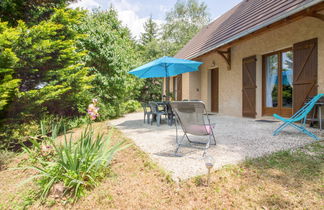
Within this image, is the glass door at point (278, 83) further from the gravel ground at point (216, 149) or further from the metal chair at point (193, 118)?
the metal chair at point (193, 118)

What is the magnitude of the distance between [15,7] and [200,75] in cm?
842

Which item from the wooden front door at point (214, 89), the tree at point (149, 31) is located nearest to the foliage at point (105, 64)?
the wooden front door at point (214, 89)

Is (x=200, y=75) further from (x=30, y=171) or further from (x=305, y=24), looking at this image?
(x=30, y=171)

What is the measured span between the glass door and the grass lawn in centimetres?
379

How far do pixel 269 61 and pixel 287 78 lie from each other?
39.5 inches

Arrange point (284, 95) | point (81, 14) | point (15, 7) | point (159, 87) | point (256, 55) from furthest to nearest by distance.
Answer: point (159, 87), point (256, 55), point (284, 95), point (81, 14), point (15, 7)

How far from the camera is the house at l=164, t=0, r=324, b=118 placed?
4.64m

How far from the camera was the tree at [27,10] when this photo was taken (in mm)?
4590

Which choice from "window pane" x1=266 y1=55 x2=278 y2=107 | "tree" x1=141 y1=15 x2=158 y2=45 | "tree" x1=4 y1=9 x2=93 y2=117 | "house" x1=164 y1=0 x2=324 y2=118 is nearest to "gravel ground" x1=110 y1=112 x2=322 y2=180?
"house" x1=164 y1=0 x2=324 y2=118

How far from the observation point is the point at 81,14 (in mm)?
5387

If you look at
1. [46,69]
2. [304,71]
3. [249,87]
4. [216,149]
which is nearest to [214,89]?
[249,87]

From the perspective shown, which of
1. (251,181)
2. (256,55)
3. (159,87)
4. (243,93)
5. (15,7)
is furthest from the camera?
(159,87)

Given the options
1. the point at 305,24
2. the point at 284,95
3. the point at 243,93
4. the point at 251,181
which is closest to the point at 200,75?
the point at 243,93

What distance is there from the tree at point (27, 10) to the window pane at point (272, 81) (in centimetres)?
719
